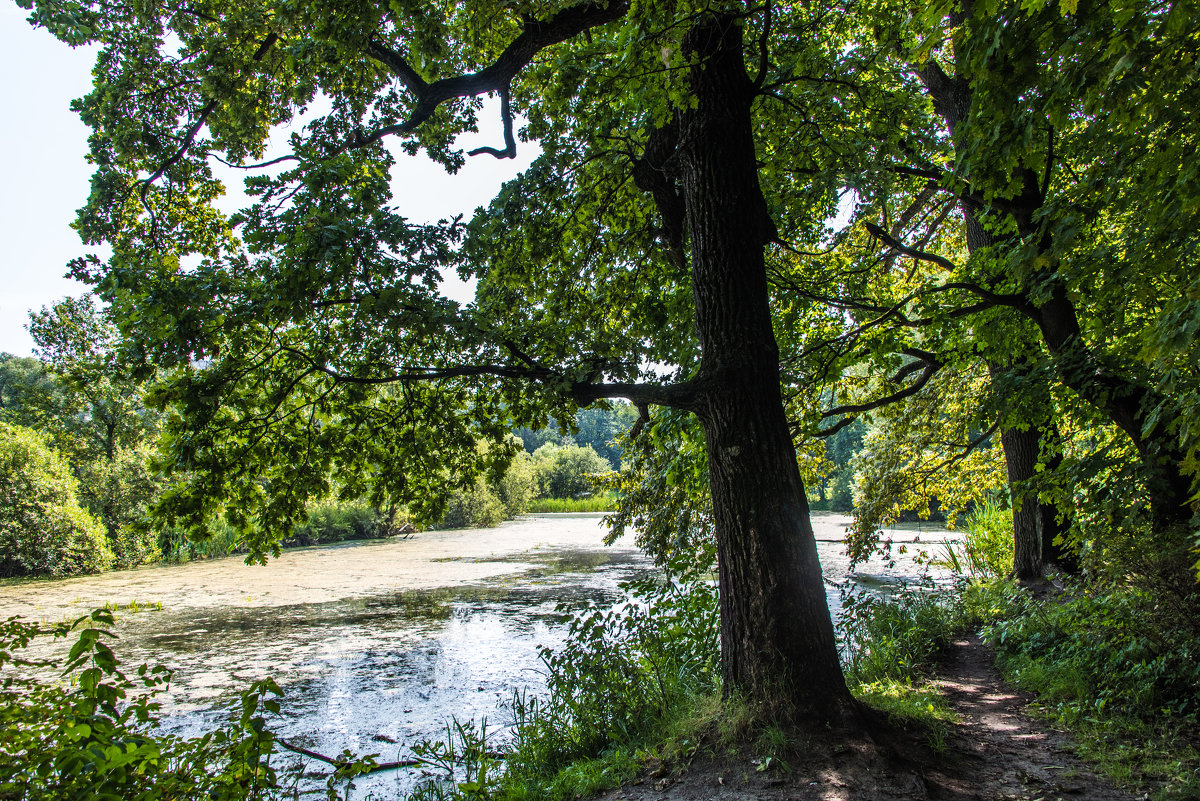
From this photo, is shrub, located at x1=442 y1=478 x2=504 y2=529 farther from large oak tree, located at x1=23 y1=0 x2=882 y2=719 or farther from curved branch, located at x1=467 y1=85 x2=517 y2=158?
curved branch, located at x1=467 y1=85 x2=517 y2=158

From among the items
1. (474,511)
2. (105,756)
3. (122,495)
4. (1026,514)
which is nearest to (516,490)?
(474,511)

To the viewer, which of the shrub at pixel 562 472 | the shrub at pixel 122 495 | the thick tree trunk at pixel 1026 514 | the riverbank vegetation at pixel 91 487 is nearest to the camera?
the thick tree trunk at pixel 1026 514

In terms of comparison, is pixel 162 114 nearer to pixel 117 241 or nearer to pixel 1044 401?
pixel 117 241

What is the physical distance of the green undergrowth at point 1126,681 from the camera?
3291 millimetres

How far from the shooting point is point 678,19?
353 cm

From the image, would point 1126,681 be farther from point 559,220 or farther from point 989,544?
point 989,544

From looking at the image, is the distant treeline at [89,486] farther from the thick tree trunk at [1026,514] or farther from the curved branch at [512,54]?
the thick tree trunk at [1026,514]

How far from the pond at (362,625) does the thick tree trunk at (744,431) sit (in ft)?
9.90

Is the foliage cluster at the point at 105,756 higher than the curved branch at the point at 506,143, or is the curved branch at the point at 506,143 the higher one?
the curved branch at the point at 506,143

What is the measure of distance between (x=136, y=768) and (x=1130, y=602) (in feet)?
19.5

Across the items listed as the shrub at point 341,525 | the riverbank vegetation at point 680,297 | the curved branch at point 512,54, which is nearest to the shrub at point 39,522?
the shrub at point 341,525

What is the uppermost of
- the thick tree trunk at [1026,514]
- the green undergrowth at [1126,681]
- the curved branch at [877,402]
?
the curved branch at [877,402]

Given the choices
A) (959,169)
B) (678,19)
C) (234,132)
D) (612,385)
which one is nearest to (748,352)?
(612,385)

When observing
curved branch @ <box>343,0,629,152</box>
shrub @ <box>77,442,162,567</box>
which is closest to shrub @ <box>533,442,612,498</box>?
shrub @ <box>77,442,162,567</box>
